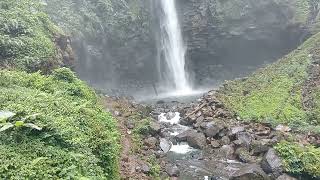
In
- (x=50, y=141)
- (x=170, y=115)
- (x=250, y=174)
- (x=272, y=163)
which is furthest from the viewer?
(x=170, y=115)

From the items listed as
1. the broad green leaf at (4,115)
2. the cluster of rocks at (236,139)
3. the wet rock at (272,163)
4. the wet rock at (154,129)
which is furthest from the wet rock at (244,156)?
the broad green leaf at (4,115)

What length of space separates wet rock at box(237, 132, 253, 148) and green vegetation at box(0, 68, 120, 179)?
7.38 m

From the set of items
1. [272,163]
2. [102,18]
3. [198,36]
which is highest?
[102,18]

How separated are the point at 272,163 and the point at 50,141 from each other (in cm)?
940

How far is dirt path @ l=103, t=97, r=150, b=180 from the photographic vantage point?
14289mm

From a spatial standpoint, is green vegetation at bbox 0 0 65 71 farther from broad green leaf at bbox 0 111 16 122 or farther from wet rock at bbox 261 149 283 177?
wet rock at bbox 261 149 283 177

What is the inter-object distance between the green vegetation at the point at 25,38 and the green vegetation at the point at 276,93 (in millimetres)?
10777

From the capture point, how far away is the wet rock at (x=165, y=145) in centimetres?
1845

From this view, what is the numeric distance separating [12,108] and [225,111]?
14.2 m

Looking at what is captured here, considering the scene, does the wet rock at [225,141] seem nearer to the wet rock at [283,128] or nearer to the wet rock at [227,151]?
the wet rock at [227,151]

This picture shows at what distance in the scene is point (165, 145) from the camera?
737 inches

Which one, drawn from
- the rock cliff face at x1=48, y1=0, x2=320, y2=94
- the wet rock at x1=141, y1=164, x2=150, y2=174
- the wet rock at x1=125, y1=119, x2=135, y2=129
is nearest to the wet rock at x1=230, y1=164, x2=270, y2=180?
the wet rock at x1=141, y1=164, x2=150, y2=174

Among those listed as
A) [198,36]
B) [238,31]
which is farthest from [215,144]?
[238,31]

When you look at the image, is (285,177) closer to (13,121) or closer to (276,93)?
(276,93)
